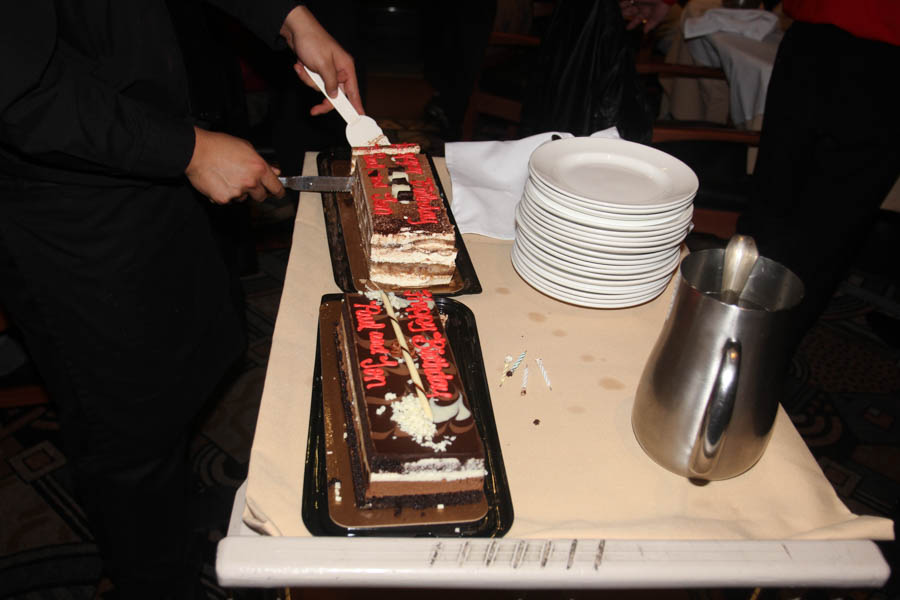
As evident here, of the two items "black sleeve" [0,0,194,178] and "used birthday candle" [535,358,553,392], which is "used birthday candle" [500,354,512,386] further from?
"black sleeve" [0,0,194,178]

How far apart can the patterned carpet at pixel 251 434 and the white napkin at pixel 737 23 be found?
1251 millimetres

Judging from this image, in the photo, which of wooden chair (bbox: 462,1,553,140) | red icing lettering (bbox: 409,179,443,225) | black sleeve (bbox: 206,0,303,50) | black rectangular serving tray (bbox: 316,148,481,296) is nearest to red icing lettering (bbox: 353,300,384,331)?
black rectangular serving tray (bbox: 316,148,481,296)

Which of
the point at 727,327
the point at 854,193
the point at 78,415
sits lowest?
the point at 78,415

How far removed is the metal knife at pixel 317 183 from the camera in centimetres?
141

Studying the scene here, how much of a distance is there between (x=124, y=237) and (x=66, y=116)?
313 millimetres

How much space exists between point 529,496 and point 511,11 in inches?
117

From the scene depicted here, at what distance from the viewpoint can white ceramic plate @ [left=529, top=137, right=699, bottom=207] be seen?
3.98ft

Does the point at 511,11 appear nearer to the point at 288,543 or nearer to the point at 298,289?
the point at 298,289

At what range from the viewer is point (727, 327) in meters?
0.76

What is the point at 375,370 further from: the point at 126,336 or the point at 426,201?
the point at 126,336

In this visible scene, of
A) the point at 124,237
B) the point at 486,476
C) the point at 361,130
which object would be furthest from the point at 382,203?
the point at 486,476

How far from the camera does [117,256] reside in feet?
4.32

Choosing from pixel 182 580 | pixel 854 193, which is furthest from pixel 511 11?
pixel 182 580

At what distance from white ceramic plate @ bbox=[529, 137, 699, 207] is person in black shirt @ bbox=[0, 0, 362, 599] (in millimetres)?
587
